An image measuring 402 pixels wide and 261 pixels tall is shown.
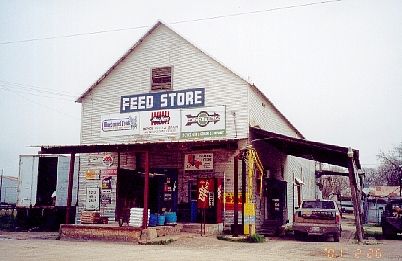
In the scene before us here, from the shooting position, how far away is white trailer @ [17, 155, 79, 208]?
72.5ft

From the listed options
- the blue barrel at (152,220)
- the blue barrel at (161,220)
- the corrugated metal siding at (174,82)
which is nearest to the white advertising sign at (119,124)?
the corrugated metal siding at (174,82)

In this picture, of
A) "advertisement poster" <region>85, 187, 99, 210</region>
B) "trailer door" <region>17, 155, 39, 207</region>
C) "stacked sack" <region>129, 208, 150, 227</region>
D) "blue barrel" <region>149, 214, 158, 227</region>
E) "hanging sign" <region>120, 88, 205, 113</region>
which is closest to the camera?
"stacked sack" <region>129, 208, 150, 227</region>

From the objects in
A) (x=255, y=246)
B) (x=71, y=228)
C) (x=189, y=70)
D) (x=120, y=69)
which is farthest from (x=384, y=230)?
(x=120, y=69)

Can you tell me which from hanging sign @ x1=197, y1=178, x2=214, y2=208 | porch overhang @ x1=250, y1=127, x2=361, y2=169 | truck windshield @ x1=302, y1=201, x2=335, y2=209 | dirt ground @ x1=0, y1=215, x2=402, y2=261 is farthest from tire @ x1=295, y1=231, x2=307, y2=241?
hanging sign @ x1=197, y1=178, x2=214, y2=208

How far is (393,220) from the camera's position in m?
18.8

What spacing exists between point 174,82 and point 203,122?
8.70ft

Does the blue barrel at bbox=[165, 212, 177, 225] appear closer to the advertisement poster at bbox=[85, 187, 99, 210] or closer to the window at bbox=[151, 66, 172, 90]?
the advertisement poster at bbox=[85, 187, 99, 210]

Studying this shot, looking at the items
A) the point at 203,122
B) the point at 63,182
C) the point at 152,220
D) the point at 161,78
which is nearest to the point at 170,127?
the point at 203,122

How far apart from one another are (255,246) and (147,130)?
8.97 meters

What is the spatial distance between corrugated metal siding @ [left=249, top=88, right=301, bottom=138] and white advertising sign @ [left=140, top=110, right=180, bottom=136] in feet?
11.8

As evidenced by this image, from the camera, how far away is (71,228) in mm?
17719

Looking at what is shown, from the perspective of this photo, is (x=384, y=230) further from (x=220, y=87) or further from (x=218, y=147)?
(x=220, y=87)

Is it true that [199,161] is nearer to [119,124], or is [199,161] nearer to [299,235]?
[119,124]

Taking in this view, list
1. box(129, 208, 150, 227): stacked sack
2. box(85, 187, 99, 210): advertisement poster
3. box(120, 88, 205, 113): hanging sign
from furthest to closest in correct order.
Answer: box(85, 187, 99, 210): advertisement poster
box(120, 88, 205, 113): hanging sign
box(129, 208, 150, 227): stacked sack
